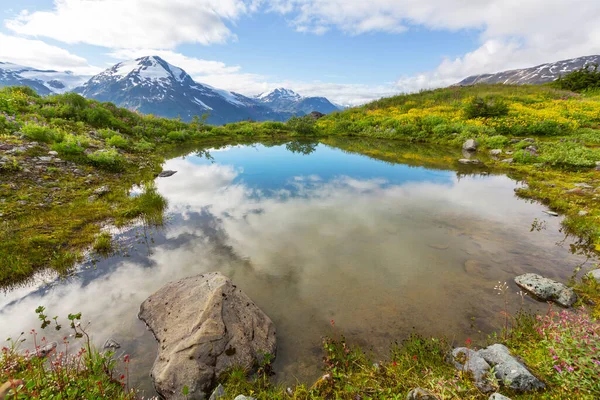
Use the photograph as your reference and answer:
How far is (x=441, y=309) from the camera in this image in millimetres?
5859

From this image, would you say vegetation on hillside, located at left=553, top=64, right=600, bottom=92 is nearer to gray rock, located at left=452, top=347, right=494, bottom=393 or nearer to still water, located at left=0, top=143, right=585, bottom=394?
still water, located at left=0, top=143, right=585, bottom=394

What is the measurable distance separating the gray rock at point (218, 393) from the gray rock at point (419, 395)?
291 centimetres

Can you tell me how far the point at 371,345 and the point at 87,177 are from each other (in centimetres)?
1564

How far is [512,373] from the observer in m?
3.69

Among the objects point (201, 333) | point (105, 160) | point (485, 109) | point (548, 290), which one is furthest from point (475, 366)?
point (485, 109)

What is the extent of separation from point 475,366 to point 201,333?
15.5ft

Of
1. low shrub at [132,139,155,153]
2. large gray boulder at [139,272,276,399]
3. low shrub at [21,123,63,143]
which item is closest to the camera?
large gray boulder at [139,272,276,399]

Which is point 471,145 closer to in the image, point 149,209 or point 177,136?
point 149,209

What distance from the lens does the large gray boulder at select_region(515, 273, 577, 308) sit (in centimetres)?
583

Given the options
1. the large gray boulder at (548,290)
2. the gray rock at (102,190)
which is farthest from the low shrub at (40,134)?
the large gray boulder at (548,290)

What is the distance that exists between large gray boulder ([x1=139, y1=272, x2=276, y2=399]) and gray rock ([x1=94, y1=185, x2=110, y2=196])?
8.57 meters

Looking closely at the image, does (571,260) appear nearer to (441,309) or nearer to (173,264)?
Result: (441,309)

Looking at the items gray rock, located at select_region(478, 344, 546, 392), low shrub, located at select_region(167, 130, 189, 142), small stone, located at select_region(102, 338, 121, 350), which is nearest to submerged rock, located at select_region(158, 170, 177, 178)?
small stone, located at select_region(102, 338, 121, 350)

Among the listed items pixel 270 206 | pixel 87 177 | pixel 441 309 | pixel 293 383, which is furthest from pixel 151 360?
pixel 87 177
